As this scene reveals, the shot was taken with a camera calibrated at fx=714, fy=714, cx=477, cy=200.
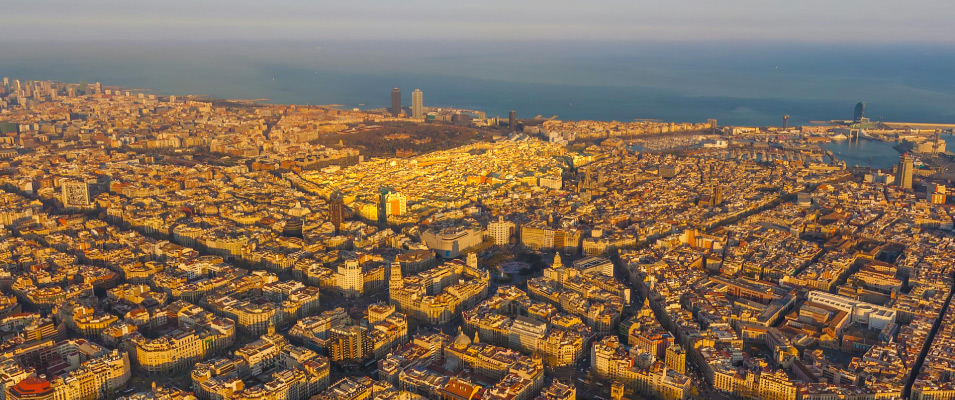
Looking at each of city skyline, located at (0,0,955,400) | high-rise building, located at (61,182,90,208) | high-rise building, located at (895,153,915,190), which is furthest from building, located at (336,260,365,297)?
high-rise building, located at (895,153,915,190)

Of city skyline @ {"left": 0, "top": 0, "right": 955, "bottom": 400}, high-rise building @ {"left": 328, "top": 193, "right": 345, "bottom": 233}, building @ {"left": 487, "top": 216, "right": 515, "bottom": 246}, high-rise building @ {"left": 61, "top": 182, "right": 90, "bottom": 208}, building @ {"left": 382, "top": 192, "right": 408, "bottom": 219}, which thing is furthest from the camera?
high-rise building @ {"left": 61, "top": 182, "right": 90, "bottom": 208}

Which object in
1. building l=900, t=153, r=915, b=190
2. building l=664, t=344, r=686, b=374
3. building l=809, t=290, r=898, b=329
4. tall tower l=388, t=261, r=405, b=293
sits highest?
building l=900, t=153, r=915, b=190

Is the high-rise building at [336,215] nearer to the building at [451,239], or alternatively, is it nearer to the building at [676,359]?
the building at [451,239]

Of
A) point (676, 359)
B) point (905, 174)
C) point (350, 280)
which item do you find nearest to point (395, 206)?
point (350, 280)

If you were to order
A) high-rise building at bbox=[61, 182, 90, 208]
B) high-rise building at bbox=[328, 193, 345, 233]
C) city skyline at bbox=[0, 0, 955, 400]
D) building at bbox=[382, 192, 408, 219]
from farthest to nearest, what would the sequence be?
high-rise building at bbox=[61, 182, 90, 208]
building at bbox=[382, 192, 408, 219]
high-rise building at bbox=[328, 193, 345, 233]
city skyline at bbox=[0, 0, 955, 400]


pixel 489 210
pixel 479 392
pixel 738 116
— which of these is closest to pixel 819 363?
pixel 479 392

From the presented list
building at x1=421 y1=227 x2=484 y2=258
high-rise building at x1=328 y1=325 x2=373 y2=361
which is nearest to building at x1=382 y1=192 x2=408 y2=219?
building at x1=421 y1=227 x2=484 y2=258

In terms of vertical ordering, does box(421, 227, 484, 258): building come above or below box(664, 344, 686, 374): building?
above

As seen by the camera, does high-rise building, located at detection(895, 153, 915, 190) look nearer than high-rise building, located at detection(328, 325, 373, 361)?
No

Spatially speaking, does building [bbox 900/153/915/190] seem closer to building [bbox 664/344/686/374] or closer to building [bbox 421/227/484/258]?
building [bbox 421/227/484/258]
